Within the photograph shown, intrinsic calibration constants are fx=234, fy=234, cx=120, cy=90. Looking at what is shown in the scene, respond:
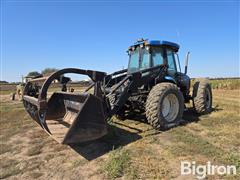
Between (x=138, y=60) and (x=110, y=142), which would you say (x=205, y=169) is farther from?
(x=138, y=60)

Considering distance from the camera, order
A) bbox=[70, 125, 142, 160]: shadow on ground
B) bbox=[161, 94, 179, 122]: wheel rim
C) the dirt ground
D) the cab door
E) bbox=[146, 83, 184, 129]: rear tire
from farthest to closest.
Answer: the cab door, bbox=[161, 94, 179, 122]: wheel rim, bbox=[146, 83, 184, 129]: rear tire, bbox=[70, 125, 142, 160]: shadow on ground, the dirt ground

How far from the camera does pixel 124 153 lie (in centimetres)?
428

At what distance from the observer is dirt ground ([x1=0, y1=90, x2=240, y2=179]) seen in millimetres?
3641

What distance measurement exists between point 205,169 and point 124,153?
1418 millimetres

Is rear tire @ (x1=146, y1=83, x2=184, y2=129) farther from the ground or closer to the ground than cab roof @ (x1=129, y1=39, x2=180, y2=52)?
closer to the ground

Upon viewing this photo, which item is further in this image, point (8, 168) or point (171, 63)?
point (171, 63)

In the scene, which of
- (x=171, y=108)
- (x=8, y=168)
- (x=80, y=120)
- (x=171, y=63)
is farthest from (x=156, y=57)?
(x=8, y=168)

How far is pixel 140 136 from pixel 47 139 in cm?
221

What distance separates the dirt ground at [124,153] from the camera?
11.9 feet

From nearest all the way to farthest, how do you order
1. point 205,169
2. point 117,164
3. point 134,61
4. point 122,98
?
point 205,169
point 117,164
point 122,98
point 134,61

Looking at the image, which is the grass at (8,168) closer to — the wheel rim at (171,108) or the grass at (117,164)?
the grass at (117,164)

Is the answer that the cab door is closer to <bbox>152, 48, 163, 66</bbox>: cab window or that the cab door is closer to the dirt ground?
<bbox>152, 48, 163, 66</bbox>: cab window

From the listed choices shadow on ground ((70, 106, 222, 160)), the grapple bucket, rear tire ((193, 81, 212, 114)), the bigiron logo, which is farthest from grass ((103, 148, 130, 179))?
rear tire ((193, 81, 212, 114))

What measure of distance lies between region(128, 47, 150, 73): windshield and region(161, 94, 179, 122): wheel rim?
3.83ft
